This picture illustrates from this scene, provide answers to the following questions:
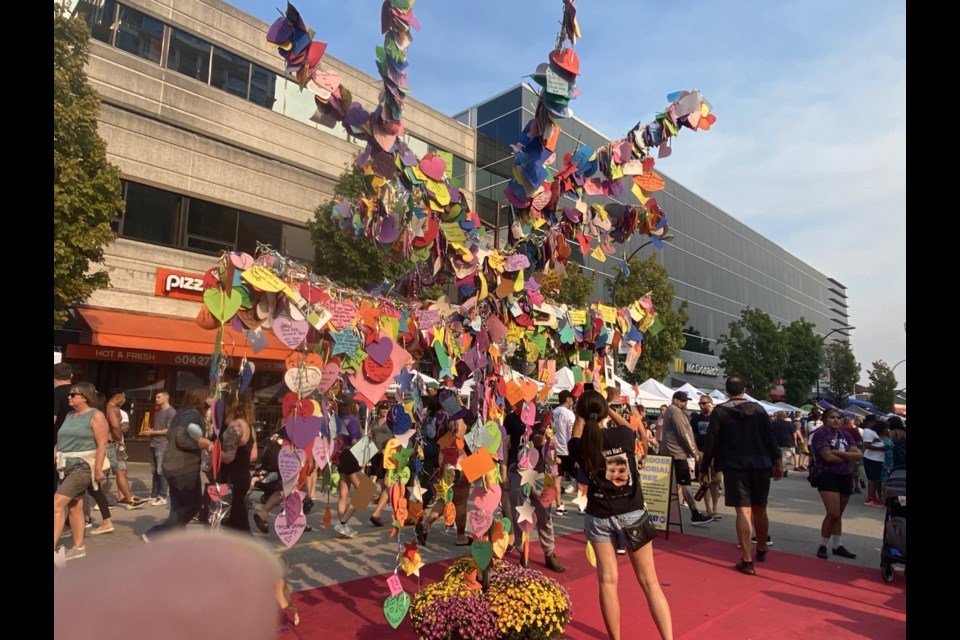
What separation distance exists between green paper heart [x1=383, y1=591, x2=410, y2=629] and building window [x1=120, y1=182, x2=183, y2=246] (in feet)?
49.3

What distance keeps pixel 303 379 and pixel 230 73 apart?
17.8 m

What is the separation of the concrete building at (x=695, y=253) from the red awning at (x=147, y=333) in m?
11.3

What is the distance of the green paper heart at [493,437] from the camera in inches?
149

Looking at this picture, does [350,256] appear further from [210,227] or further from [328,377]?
[328,377]

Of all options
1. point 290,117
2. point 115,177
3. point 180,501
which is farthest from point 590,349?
point 290,117

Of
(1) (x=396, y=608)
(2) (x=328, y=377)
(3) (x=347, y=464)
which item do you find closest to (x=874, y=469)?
(3) (x=347, y=464)

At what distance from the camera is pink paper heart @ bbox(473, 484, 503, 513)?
12.2ft

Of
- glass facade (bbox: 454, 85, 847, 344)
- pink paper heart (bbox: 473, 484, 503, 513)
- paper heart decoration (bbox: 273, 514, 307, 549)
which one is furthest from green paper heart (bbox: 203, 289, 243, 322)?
glass facade (bbox: 454, 85, 847, 344)

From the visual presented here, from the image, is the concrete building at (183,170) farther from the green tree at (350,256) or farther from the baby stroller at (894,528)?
the baby stroller at (894,528)

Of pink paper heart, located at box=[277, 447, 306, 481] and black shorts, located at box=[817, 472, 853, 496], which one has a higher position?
pink paper heart, located at box=[277, 447, 306, 481]

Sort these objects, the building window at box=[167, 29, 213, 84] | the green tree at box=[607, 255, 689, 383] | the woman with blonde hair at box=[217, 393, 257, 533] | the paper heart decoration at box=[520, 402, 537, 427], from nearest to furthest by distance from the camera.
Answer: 1. the paper heart decoration at box=[520, 402, 537, 427]
2. the woman with blonde hair at box=[217, 393, 257, 533]
3. the building window at box=[167, 29, 213, 84]
4. the green tree at box=[607, 255, 689, 383]

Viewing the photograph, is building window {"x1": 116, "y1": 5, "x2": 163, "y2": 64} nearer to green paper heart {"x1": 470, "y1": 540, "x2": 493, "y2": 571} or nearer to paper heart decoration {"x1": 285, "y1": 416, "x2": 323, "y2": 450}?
paper heart decoration {"x1": 285, "y1": 416, "x2": 323, "y2": 450}

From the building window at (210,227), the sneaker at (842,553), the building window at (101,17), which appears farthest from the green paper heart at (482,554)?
the building window at (101,17)

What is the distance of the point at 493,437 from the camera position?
3807 mm
